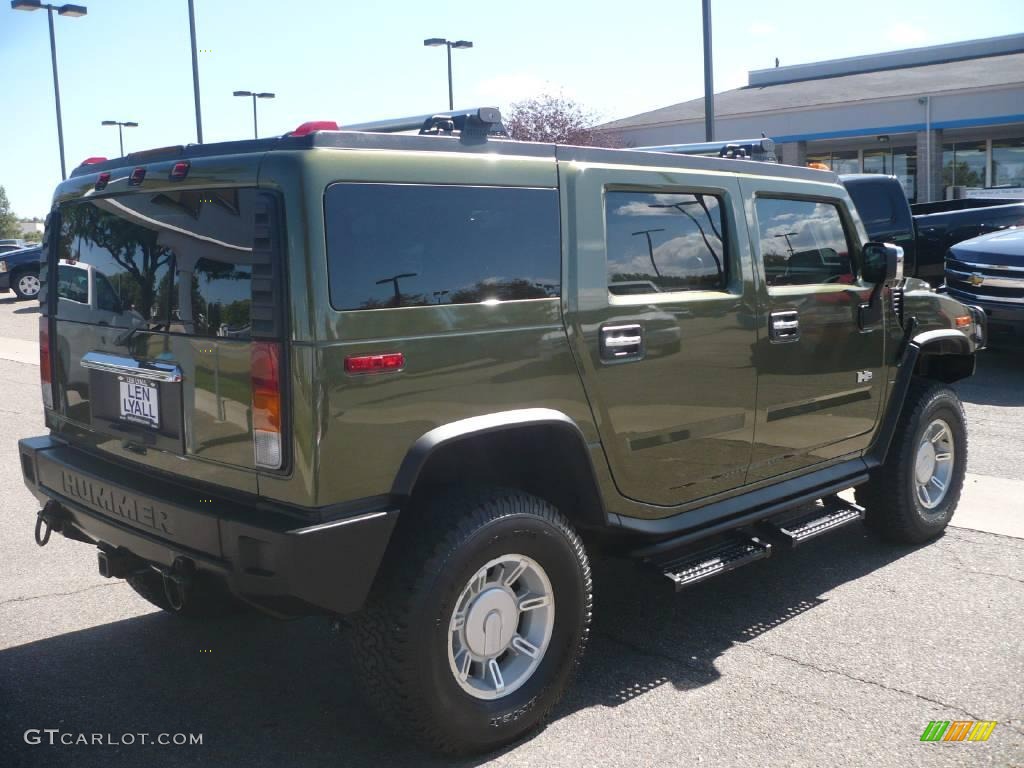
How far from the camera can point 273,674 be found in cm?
387

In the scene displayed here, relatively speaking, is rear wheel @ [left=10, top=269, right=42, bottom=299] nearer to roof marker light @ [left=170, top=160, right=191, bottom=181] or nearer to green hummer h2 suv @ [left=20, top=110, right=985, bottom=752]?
green hummer h2 suv @ [left=20, top=110, right=985, bottom=752]

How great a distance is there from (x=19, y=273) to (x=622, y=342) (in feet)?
76.2

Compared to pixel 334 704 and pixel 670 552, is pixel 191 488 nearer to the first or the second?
pixel 334 704

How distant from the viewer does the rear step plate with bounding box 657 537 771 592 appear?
385 cm

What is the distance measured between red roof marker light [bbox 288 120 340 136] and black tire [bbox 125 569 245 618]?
53.1 inches

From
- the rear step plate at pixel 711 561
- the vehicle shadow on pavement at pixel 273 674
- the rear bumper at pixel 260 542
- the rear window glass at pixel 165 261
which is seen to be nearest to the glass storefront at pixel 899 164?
the vehicle shadow on pavement at pixel 273 674

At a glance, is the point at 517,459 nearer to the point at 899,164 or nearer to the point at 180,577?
the point at 180,577

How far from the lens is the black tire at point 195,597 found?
10.3ft

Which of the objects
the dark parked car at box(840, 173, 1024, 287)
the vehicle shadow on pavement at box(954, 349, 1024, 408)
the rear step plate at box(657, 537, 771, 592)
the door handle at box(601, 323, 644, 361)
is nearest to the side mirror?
the rear step plate at box(657, 537, 771, 592)

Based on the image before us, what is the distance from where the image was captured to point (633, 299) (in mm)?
3701

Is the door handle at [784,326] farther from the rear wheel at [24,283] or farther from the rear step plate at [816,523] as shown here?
the rear wheel at [24,283]

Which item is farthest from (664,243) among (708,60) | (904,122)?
(904,122)

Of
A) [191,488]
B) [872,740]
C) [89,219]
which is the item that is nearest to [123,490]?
[191,488]

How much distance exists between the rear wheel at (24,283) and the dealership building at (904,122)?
17.3 metres
